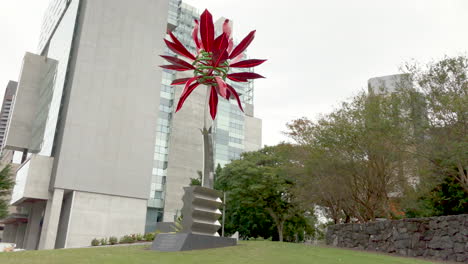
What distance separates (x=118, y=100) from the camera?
46344 millimetres

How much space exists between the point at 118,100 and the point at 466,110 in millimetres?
37874

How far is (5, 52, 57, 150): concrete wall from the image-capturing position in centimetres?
5803

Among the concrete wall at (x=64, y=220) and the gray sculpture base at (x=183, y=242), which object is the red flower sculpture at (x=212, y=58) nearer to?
the gray sculpture base at (x=183, y=242)

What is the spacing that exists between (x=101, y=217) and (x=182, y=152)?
3412 centimetres

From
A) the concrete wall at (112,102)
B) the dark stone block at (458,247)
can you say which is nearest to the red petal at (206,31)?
the dark stone block at (458,247)

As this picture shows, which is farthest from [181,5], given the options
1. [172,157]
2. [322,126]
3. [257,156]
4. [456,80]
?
[456,80]

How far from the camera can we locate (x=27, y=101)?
6103cm

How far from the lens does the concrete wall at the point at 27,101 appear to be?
190ft

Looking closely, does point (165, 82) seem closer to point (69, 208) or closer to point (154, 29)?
point (154, 29)

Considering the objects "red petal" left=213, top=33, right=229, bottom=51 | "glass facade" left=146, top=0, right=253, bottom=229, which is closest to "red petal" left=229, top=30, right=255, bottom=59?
"red petal" left=213, top=33, right=229, bottom=51

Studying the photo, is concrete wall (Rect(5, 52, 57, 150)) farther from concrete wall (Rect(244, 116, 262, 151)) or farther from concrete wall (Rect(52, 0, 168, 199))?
concrete wall (Rect(244, 116, 262, 151))

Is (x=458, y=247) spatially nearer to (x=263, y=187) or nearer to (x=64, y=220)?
(x=263, y=187)

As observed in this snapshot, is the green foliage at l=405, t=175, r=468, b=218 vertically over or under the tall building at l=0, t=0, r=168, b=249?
under

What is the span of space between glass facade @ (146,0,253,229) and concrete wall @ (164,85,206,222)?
1156 millimetres
